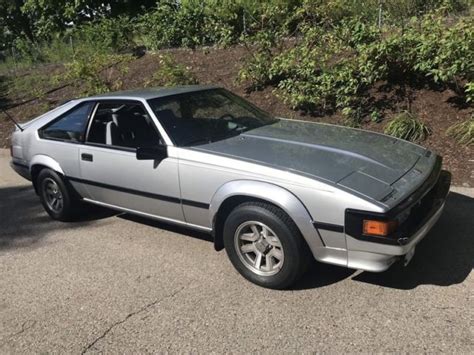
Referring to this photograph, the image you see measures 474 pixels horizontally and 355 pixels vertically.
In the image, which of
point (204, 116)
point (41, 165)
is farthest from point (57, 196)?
point (204, 116)

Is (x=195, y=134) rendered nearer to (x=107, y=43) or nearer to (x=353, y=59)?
(x=353, y=59)

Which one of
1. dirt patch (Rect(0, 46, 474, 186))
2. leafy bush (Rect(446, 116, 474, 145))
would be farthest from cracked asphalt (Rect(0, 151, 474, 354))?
leafy bush (Rect(446, 116, 474, 145))

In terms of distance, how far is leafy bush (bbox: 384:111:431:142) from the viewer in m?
7.05

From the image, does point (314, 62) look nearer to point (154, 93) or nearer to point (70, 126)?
point (154, 93)

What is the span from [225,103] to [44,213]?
2.61 metres

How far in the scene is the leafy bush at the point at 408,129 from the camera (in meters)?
7.05

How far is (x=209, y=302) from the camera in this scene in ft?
12.0

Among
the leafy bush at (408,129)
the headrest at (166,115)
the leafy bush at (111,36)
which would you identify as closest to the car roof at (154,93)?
the headrest at (166,115)

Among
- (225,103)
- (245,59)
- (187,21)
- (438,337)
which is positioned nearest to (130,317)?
(438,337)

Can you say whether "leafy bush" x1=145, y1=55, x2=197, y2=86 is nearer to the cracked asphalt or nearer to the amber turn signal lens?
the cracked asphalt

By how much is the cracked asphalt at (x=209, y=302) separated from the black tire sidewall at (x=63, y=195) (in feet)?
1.78

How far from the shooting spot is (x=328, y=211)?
10.9ft

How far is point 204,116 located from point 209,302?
1.82m

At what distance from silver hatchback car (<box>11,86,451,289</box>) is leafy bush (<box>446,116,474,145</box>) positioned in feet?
8.87
